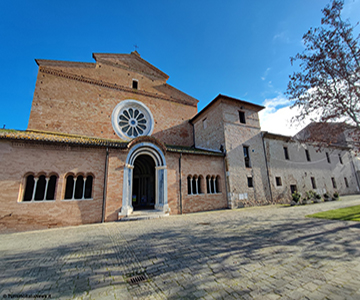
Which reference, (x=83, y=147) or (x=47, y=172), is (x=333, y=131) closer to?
(x=83, y=147)

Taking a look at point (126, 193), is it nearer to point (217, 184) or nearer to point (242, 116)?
point (217, 184)

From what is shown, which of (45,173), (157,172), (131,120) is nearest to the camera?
(45,173)

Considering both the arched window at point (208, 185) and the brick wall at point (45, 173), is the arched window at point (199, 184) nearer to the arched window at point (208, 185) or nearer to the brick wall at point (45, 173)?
the arched window at point (208, 185)

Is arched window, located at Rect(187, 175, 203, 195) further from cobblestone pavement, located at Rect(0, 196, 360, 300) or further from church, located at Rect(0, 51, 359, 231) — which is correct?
cobblestone pavement, located at Rect(0, 196, 360, 300)

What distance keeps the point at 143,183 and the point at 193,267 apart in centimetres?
1386

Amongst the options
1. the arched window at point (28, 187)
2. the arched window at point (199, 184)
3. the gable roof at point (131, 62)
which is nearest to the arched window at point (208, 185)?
the arched window at point (199, 184)

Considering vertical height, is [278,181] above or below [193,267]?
above

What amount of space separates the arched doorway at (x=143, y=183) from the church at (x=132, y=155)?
100mm

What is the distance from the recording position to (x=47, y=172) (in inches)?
372

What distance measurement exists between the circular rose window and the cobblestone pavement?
38.7 feet

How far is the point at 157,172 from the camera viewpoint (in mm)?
12766

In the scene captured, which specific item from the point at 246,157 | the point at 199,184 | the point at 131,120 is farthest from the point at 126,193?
the point at 246,157

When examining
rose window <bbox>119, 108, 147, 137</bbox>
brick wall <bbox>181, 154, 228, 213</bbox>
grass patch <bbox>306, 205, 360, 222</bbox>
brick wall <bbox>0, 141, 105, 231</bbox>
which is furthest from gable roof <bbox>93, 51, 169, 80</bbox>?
grass patch <bbox>306, 205, 360, 222</bbox>

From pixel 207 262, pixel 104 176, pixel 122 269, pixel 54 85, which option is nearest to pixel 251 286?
pixel 207 262
